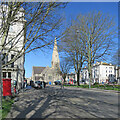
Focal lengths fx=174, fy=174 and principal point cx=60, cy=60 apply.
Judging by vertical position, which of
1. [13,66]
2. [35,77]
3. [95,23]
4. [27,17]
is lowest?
[35,77]

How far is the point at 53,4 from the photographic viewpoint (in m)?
9.23

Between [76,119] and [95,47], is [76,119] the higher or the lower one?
the lower one

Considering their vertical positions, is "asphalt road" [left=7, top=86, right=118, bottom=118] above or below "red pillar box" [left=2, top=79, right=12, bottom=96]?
below

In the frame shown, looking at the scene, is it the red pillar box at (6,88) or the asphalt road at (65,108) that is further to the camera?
the red pillar box at (6,88)

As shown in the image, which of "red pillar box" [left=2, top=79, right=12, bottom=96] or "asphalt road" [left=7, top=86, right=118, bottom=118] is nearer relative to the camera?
"asphalt road" [left=7, top=86, right=118, bottom=118]

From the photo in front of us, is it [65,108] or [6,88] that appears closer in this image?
[65,108]

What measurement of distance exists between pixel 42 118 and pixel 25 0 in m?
5.75

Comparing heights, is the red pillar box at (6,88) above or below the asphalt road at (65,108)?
above

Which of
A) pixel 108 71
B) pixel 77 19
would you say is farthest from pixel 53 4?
pixel 108 71

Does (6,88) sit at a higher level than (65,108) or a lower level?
higher

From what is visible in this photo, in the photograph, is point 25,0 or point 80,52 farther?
point 80,52

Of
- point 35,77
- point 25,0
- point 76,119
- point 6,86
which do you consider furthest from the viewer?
point 35,77

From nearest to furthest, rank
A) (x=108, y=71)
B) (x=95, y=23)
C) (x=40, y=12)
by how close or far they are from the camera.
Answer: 1. (x=40, y=12)
2. (x=95, y=23)
3. (x=108, y=71)

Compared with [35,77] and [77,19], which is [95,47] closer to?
[77,19]
